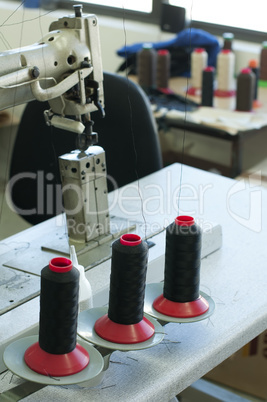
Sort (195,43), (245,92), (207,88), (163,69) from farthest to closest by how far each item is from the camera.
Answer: (195,43) < (163,69) < (207,88) < (245,92)

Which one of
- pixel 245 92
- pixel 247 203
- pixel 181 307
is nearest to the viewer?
pixel 181 307

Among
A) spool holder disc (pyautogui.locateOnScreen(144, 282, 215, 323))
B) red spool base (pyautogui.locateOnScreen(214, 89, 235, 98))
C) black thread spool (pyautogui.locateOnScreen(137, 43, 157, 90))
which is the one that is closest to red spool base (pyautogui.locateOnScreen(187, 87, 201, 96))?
red spool base (pyautogui.locateOnScreen(214, 89, 235, 98))

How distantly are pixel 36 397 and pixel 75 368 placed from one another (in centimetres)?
8

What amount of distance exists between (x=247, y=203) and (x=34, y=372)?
36.1 inches

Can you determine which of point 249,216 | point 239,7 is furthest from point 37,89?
point 239,7

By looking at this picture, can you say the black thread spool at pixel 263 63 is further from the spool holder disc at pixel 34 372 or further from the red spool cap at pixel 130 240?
the spool holder disc at pixel 34 372

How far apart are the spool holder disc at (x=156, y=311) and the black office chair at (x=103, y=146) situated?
2.37ft

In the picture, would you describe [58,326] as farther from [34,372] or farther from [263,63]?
[263,63]

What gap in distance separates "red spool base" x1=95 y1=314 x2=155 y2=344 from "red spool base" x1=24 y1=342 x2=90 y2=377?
6 centimetres

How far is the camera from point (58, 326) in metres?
1.01

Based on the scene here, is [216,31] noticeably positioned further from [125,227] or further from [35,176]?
[125,227]

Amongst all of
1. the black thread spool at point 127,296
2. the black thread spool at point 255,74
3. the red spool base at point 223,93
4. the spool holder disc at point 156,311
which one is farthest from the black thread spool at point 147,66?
the black thread spool at point 127,296

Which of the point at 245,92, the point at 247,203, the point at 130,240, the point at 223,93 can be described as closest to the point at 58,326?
the point at 130,240

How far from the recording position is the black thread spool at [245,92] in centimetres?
285
